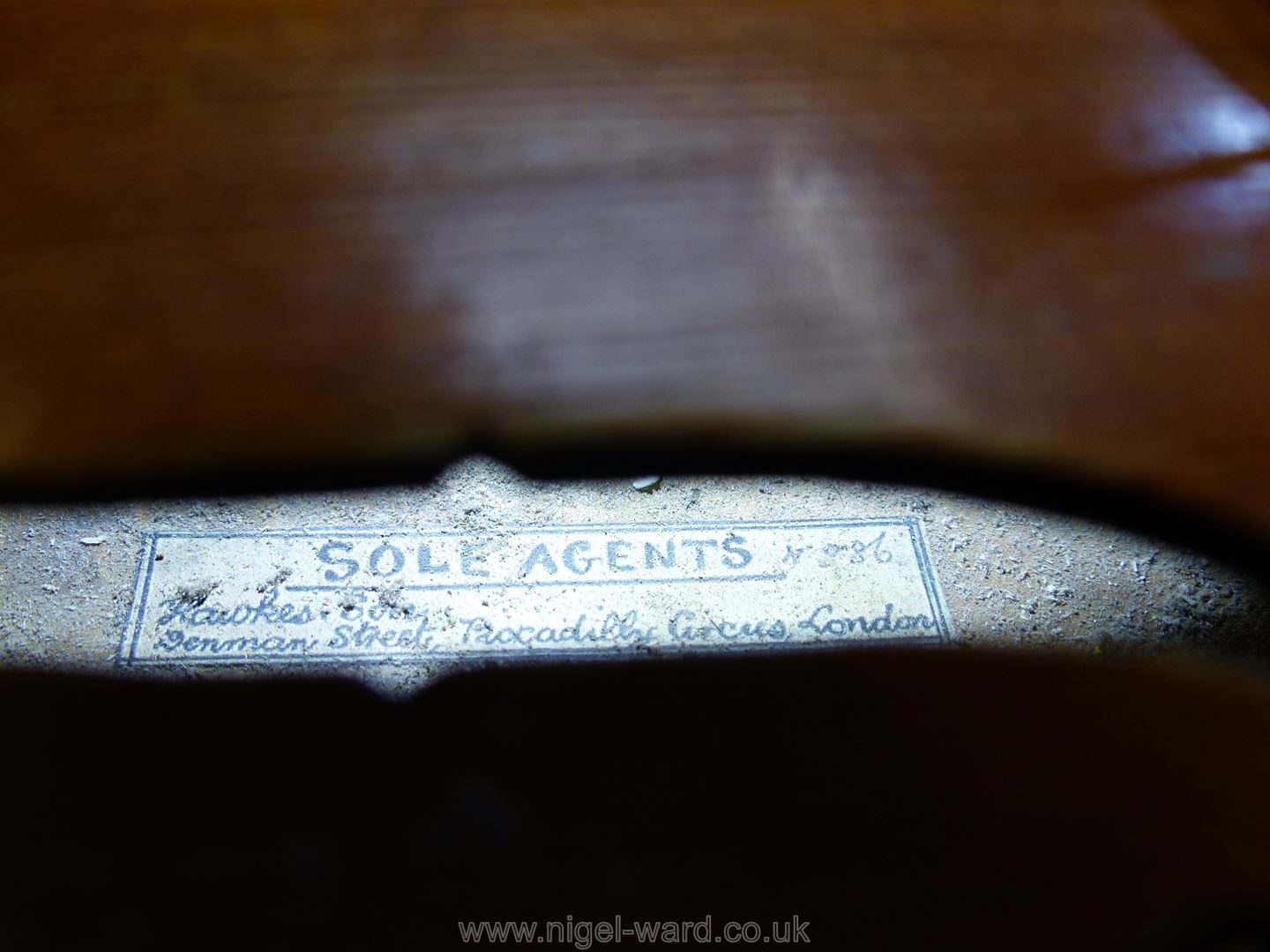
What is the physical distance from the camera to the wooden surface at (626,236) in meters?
0.23

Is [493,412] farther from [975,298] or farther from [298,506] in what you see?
[298,506]

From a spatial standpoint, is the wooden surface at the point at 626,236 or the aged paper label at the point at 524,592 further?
the aged paper label at the point at 524,592

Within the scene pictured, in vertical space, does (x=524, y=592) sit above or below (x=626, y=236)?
above

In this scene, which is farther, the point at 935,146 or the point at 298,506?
the point at 298,506

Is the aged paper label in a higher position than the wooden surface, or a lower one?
higher

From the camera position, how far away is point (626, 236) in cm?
27

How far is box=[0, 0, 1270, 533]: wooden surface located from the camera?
9.1 inches

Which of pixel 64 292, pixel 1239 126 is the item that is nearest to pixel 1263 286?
pixel 1239 126

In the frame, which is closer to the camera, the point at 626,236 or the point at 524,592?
the point at 626,236

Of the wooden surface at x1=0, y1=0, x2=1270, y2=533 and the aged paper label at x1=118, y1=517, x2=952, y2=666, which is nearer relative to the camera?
the wooden surface at x1=0, y1=0, x2=1270, y2=533

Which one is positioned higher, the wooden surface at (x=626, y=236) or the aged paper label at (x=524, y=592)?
the aged paper label at (x=524, y=592)

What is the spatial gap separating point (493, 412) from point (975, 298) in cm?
13

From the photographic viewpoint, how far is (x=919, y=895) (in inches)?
10.2

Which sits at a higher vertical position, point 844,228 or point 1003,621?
point 1003,621
